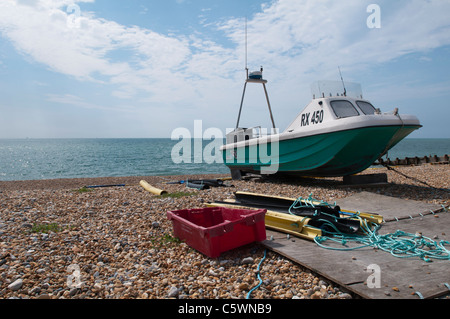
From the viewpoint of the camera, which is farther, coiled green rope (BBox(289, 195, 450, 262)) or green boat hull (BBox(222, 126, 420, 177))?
green boat hull (BBox(222, 126, 420, 177))

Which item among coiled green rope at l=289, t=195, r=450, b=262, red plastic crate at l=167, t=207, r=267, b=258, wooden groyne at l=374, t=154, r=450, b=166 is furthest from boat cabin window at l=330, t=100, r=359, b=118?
wooden groyne at l=374, t=154, r=450, b=166

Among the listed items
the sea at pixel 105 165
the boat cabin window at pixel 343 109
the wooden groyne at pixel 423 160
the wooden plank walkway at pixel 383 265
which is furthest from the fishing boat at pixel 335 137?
the sea at pixel 105 165

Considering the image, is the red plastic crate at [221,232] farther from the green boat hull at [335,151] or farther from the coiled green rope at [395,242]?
the green boat hull at [335,151]

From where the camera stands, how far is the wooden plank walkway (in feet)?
9.70

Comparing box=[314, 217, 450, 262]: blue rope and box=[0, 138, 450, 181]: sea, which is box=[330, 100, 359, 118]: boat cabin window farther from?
box=[0, 138, 450, 181]: sea

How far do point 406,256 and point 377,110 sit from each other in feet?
20.1

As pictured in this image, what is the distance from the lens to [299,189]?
9.88 m

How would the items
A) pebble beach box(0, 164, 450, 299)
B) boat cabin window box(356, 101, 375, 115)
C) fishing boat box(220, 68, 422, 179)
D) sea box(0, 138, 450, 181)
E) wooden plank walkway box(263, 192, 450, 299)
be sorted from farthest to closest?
sea box(0, 138, 450, 181) < boat cabin window box(356, 101, 375, 115) < fishing boat box(220, 68, 422, 179) < pebble beach box(0, 164, 450, 299) < wooden plank walkway box(263, 192, 450, 299)

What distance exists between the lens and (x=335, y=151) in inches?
356

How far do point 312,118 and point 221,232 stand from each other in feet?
23.1

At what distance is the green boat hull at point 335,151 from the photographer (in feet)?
28.1
